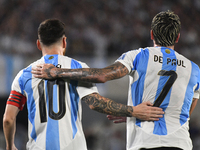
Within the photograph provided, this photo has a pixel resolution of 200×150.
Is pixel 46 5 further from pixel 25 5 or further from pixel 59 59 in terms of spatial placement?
pixel 59 59

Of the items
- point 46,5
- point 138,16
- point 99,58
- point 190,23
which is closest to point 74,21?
point 46,5

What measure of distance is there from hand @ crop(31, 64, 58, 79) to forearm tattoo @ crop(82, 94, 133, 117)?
0.95ft

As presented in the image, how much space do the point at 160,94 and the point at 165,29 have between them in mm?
528

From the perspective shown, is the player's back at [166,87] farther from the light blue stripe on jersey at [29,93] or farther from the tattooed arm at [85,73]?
the light blue stripe on jersey at [29,93]

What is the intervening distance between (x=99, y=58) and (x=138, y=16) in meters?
1.50

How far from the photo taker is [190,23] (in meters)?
6.08

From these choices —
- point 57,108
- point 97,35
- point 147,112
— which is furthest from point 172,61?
point 97,35

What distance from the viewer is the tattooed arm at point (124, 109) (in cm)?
177

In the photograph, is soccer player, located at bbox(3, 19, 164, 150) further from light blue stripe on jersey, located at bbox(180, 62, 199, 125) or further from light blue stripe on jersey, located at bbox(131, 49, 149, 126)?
light blue stripe on jersey, located at bbox(180, 62, 199, 125)

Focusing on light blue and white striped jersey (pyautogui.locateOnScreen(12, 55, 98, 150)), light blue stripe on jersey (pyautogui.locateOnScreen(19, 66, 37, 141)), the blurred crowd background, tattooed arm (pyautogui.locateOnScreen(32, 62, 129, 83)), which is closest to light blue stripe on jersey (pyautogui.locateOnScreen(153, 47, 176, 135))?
tattooed arm (pyautogui.locateOnScreen(32, 62, 129, 83))

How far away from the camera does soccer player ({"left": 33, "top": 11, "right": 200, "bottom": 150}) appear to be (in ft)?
5.77

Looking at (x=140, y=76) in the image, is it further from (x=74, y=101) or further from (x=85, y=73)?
(x=74, y=101)

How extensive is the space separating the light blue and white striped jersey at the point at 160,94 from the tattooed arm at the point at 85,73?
73mm

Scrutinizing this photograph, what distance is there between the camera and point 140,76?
183cm
